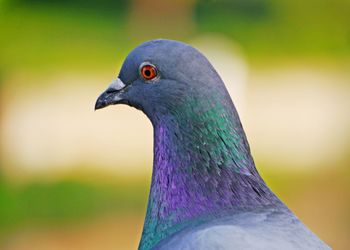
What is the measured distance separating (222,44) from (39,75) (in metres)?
5.00

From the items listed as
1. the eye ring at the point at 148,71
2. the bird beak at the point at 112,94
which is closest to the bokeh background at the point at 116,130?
the bird beak at the point at 112,94

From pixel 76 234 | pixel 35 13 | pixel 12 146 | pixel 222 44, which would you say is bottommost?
pixel 76 234

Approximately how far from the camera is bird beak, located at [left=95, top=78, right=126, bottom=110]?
16.0 feet

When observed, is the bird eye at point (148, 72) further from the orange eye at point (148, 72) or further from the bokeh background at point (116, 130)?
the bokeh background at point (116, 130)

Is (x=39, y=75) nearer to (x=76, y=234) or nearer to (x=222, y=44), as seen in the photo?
(x=222, y=44)

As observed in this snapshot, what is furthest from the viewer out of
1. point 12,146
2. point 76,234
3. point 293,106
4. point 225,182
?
point 293,106

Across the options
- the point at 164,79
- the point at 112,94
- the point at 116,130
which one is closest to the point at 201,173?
the point at 164,79

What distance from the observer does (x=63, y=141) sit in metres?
14.5

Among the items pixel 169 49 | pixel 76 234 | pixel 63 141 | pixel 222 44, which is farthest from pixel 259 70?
pixel 169 49

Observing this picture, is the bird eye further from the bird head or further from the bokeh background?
the bokeh background

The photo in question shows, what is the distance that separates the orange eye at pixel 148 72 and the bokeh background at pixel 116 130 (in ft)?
17.2

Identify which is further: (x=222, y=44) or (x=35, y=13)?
(x=35, y=13)

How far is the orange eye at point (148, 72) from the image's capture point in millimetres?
4684

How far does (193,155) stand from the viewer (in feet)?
15.1
